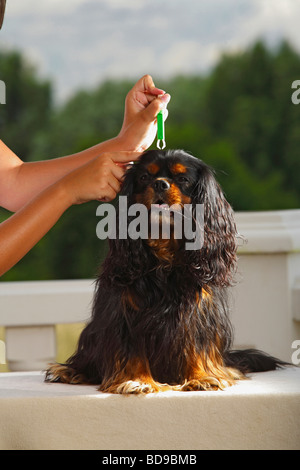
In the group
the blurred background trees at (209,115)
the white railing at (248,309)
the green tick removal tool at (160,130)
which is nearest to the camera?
the green tick removal tool at (160,130)

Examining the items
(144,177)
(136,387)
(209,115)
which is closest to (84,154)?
(144,177)

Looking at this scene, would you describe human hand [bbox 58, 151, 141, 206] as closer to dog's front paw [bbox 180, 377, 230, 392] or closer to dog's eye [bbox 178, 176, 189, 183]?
dog's eye [bbox 178, 176, 189, 183]

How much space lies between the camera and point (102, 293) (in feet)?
6.21

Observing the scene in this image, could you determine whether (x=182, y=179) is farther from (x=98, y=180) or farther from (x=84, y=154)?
(x=84, y=154)

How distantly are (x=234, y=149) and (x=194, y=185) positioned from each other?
7688 millimetres

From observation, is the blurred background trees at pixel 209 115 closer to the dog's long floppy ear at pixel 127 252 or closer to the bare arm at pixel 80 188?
the bare arm at pixel 80 188

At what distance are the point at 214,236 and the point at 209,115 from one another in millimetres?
8770

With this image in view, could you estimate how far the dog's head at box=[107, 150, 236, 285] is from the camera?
1732 millimetres

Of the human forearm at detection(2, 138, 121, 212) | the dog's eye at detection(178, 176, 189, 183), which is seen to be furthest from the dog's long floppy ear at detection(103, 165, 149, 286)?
the human forearm at detection(2, 138, 121, 212)

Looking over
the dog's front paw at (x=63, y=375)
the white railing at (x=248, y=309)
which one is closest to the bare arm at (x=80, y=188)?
the dog's front paw at (x=63, y=375)

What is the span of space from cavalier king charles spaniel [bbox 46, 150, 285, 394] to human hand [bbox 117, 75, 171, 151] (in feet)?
0.82

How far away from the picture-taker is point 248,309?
2863mm

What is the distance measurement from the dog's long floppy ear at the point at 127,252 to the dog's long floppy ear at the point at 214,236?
139 mm

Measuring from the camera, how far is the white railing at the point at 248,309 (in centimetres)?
282
